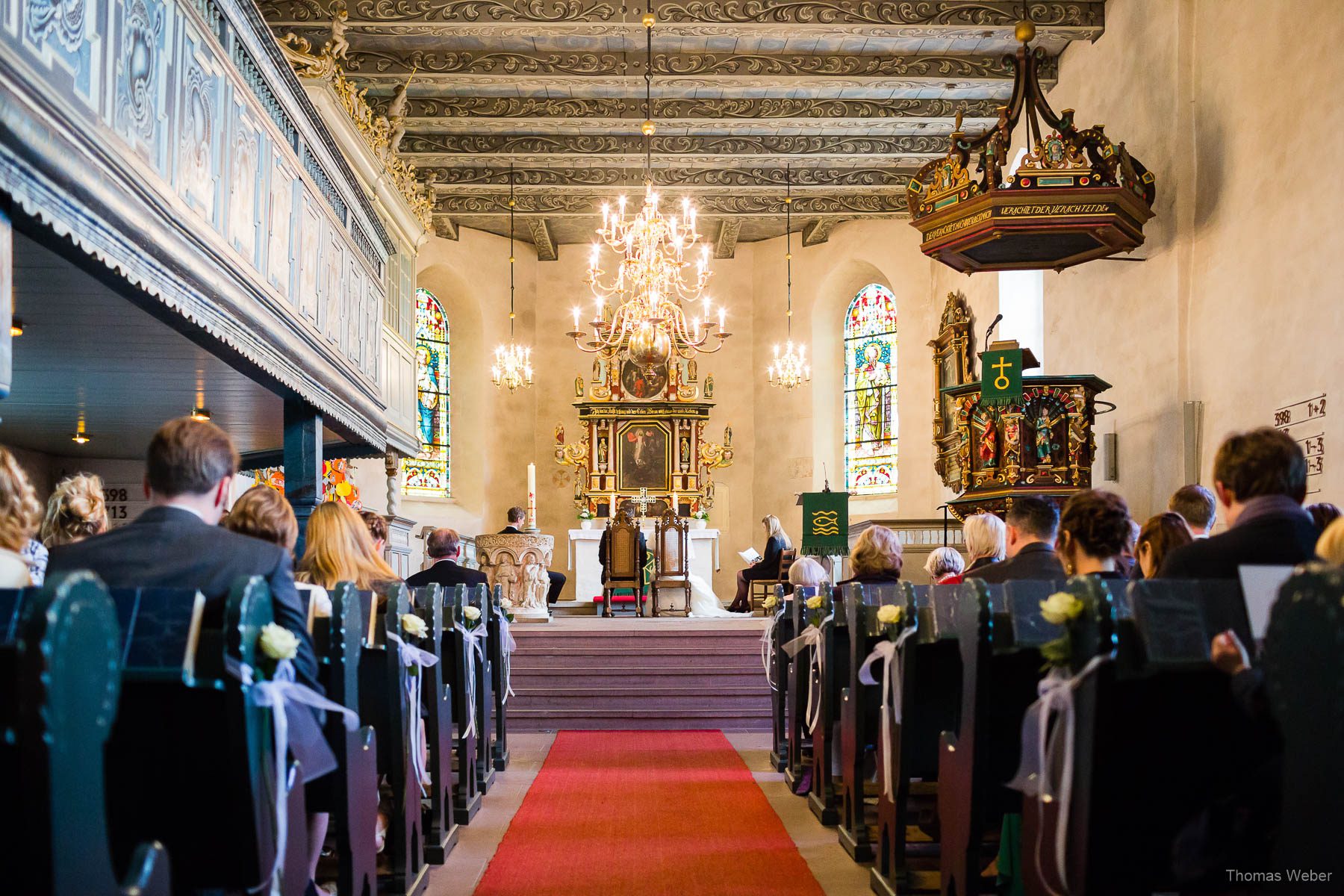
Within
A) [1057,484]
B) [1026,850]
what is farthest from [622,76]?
[1026,850]

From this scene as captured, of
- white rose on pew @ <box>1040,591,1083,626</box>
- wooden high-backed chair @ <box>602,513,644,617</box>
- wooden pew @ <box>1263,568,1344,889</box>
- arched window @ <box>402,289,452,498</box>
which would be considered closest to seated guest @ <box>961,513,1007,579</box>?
white rose on pew @ <box>1040,591,1083,626</box>

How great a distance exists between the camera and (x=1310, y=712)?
1.90 m

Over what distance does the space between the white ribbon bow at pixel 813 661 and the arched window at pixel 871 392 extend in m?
12.4

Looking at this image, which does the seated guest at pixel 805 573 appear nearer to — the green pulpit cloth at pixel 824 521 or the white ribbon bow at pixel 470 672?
the white ribbon bow at pixel 470 672

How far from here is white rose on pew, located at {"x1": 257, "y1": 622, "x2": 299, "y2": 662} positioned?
7.60 ft

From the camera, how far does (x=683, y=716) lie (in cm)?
Result: 887

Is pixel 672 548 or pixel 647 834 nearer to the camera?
pixel 647 834

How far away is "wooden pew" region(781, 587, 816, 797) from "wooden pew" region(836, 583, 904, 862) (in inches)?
45.8

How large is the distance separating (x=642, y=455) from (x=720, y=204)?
426cm

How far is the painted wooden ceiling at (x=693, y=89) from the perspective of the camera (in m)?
11.0

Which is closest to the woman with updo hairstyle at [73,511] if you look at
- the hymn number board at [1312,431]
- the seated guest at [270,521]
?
the seated guest at [270,521]

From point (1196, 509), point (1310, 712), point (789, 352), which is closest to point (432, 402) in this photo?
point (789, 352)

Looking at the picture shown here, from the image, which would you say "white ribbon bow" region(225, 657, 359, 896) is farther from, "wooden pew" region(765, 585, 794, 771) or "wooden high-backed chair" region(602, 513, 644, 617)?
"wooden high-backed chair" region(602, 513, 644, 617)

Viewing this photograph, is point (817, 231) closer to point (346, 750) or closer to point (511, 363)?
point (511, 363)
